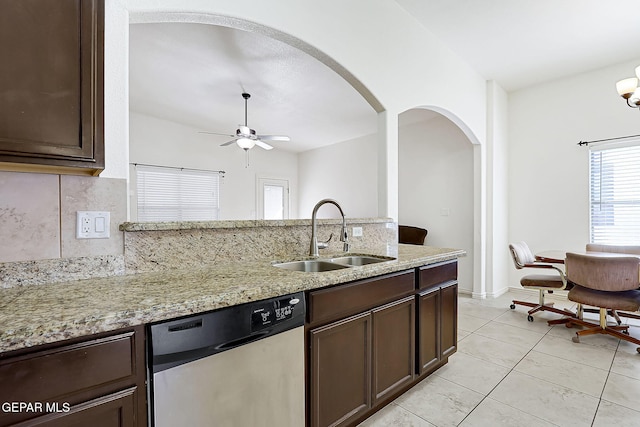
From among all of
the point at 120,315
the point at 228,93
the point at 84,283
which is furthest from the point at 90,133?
the point at 228,93

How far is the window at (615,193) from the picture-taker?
12.1ft

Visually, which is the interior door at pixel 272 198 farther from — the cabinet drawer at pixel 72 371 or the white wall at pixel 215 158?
the cabinet drawer at pixel 72 371

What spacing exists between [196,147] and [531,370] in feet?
19.4

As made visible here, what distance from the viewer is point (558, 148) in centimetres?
424

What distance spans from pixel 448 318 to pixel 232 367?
5.88ft

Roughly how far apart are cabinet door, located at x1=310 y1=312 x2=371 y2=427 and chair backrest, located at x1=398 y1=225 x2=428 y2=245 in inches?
141

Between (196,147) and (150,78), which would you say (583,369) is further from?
(196,147)

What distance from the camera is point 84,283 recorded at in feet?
4.02

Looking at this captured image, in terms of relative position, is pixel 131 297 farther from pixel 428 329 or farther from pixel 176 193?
pixel 176 193

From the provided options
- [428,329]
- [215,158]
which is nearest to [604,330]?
[428,329]

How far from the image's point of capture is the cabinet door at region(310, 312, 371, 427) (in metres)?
1.39

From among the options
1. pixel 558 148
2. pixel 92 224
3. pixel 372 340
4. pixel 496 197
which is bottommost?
pixel 372 340

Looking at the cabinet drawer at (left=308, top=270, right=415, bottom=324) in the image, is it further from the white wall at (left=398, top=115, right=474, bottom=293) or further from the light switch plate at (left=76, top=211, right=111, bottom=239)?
the white wall at (left=398, top=115, right=474, bottom=293)

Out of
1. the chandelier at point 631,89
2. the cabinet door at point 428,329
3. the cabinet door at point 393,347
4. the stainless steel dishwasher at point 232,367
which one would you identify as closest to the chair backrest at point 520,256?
the chandelier at point 631,89
